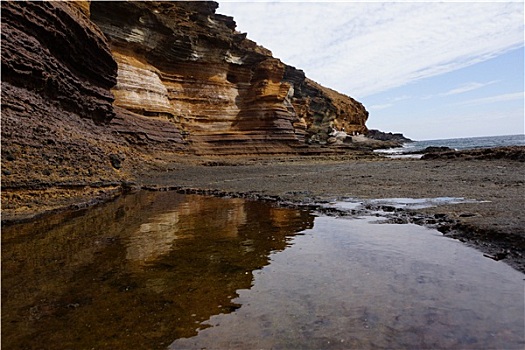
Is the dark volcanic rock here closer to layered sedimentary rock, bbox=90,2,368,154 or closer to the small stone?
the small stone

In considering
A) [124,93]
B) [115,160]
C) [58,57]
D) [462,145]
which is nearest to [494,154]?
[115,160]

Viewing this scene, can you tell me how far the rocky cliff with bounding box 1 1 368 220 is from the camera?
8.38 metres

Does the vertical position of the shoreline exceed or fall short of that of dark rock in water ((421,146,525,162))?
it falls short

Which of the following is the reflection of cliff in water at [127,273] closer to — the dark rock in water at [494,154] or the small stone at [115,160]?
the small stone at [115,160]

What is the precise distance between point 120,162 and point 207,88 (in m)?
17.3

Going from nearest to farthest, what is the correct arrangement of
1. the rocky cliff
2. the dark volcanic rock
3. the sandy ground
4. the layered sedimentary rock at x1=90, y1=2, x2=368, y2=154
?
the sandy ground < the rocky cliff < the dark volcanic rock < the layered sedimentary rock at x1=90, y1=2, x2=368, y2=154

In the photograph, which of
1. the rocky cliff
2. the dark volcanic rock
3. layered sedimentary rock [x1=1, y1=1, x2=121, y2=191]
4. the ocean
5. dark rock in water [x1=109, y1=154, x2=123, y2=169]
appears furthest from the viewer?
the ocean

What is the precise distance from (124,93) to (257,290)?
69.9ft

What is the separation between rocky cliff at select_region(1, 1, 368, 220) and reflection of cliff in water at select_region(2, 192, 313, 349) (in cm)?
271

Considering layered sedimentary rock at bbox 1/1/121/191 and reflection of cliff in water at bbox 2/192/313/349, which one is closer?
reflection of cliff in water at bbox 2/192/313/349

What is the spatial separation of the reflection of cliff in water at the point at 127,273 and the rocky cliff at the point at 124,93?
8.90 feet

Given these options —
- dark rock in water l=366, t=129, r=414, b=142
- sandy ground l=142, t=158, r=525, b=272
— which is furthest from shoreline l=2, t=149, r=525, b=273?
dark rock in water l=366, t=129, r=414, b=142

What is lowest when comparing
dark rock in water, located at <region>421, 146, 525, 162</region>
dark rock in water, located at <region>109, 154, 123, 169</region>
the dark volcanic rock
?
dark rock in water, located at <region>109, 154, 123, 169</region>

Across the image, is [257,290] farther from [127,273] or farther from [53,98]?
[53,98]
